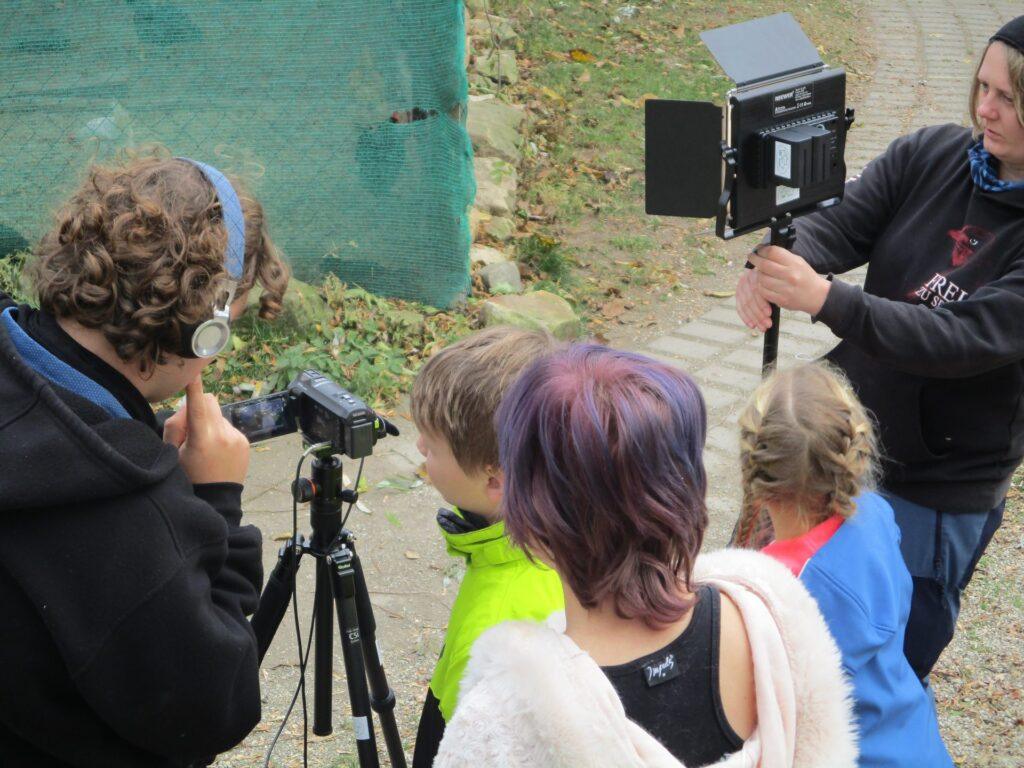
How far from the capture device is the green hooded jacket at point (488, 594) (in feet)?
6.30

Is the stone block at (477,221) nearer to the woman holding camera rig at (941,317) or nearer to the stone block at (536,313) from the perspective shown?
the stone block at (536,313)

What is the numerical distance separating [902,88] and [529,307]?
18.3 feet

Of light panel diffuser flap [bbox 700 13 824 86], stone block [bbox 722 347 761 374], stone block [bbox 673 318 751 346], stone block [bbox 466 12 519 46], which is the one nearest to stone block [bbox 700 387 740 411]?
stone block [bbox 722 347 761 374]

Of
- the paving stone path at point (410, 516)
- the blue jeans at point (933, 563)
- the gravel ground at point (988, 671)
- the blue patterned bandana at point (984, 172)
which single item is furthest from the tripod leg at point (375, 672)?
the gravel ground at point (988, 671)

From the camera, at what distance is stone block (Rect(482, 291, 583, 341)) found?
5230mm

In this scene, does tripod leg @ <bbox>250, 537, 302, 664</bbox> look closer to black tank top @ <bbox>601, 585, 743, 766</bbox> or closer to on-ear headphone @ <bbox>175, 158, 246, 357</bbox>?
on-ear headphone @ <bbox>175, 158, 246, 357</bbox>

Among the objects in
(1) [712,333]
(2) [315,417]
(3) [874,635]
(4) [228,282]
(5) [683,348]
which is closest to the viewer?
(4) [228,282]

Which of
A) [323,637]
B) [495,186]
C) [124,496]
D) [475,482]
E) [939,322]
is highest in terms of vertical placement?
[124,496]

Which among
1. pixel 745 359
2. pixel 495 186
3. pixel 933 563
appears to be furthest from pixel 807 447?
pixel 495 186

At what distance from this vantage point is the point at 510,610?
1932mm

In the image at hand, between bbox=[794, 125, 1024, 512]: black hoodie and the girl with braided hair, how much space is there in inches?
9.7

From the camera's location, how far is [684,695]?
136 centimetres

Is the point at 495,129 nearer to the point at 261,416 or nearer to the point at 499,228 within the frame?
the point at 499,228

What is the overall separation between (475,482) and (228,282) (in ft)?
2.05
